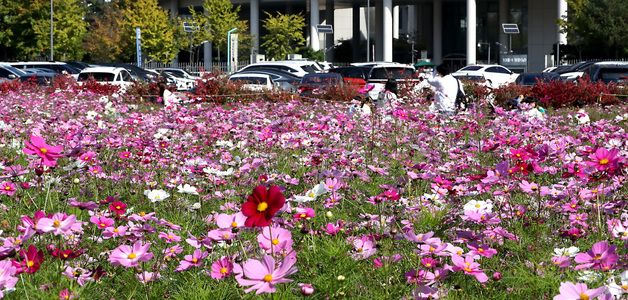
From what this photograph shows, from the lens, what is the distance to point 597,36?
4878cm

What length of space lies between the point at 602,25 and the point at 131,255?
158 ft

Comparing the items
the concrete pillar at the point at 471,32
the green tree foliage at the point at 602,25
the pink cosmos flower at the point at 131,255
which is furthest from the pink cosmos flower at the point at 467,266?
the concrete pillar at the point at 471,32

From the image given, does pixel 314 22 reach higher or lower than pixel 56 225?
higher

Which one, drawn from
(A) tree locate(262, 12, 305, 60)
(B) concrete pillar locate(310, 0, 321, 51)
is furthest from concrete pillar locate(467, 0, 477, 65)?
(A) tree locate(262, 12, 305, 60)

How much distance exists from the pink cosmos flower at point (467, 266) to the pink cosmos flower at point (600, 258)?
11.3 inches

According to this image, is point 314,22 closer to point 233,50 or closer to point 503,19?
point 503,19

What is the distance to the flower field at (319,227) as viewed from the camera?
282 centimetres

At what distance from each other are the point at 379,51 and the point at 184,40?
53.3 feet

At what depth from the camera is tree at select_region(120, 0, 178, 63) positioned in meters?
56.6

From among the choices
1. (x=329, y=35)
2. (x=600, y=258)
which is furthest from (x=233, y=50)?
(x=600, y=258)

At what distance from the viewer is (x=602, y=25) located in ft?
157

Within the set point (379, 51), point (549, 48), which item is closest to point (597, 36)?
point (549, 48)

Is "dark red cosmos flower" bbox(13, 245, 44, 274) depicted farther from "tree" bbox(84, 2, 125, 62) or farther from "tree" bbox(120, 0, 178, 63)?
"tree" bbox(84, 2, 125, 62)

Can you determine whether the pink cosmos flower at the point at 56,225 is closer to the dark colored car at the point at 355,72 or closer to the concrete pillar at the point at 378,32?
the dark colored car at the point at 355,72
